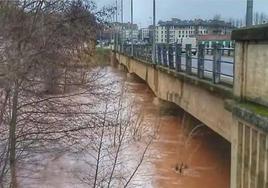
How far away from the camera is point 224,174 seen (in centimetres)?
1606

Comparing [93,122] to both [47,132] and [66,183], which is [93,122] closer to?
[66,183]

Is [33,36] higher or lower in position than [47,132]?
higher

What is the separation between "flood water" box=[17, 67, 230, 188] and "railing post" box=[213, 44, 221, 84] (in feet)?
12.7

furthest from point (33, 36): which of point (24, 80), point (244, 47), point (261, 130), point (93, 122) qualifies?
point (261, 130)

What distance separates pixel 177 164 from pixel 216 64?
19.7 ft

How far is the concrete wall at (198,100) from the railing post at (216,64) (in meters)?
0.28

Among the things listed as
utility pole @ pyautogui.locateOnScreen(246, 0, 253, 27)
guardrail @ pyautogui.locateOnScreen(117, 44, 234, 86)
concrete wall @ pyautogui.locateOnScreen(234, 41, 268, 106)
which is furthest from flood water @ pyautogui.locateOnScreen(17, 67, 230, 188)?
concrete wall @ pyautogui.locateOnScreen(234, 41, 268, 106)

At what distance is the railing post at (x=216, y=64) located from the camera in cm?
1197

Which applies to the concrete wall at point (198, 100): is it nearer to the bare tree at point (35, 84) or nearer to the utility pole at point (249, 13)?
the utility pole at point (249, 13)

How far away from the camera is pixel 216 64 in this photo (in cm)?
1215

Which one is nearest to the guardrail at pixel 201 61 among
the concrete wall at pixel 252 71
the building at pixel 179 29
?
the concrete wall at pixel 252 71

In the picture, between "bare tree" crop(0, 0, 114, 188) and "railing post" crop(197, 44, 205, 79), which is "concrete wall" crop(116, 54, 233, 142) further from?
"bare tree" crop(0, 0, 114, 188)

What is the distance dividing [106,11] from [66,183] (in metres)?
14.6

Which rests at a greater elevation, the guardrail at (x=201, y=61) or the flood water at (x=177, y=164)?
the guardrail at (x=201, y=61)
